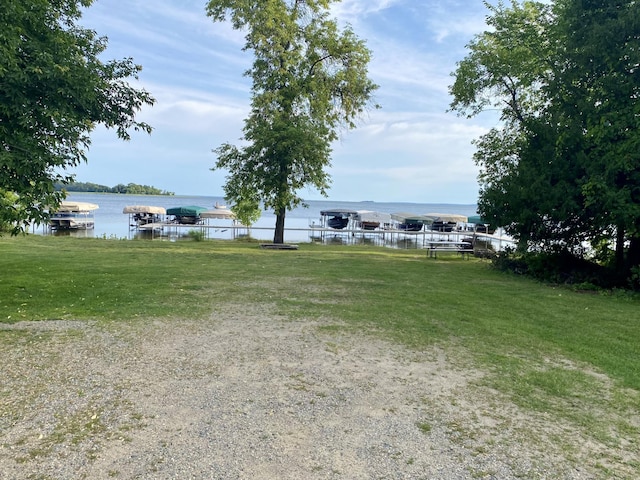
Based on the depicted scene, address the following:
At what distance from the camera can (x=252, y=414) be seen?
3309 millimetres

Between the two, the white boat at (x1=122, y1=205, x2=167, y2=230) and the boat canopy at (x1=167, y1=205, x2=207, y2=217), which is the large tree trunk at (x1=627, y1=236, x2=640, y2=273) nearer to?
the boat canopy at (x1=167, y1=205, x2=207, y2=217)

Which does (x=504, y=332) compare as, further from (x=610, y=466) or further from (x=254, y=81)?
(x=254, y=81)

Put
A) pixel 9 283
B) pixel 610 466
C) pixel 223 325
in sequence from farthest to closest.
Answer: pixel 9 283 → pixel 223 325 → pixel 610 466

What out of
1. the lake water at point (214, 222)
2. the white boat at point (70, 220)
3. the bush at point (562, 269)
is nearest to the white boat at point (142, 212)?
the lake water at point (214, 222)

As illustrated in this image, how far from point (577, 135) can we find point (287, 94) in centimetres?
1124

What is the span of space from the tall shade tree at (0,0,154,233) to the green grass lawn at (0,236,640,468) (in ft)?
5.47

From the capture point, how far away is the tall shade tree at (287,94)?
57.5ft

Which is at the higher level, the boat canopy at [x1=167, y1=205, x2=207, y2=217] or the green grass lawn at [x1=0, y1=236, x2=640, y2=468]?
the boat canopy at [x1=167, y1=205, x2=207, y2=217]

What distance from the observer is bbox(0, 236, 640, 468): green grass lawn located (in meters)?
4.21

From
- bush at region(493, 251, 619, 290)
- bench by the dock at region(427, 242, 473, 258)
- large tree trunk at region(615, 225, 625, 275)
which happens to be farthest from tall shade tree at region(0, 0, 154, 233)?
bench by the dock at region(427, 242, 473, 258)

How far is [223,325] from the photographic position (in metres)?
5.81

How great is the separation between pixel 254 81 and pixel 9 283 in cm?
1347

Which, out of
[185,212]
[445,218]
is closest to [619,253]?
[445,218]

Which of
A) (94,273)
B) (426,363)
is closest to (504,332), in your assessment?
(426,363)
